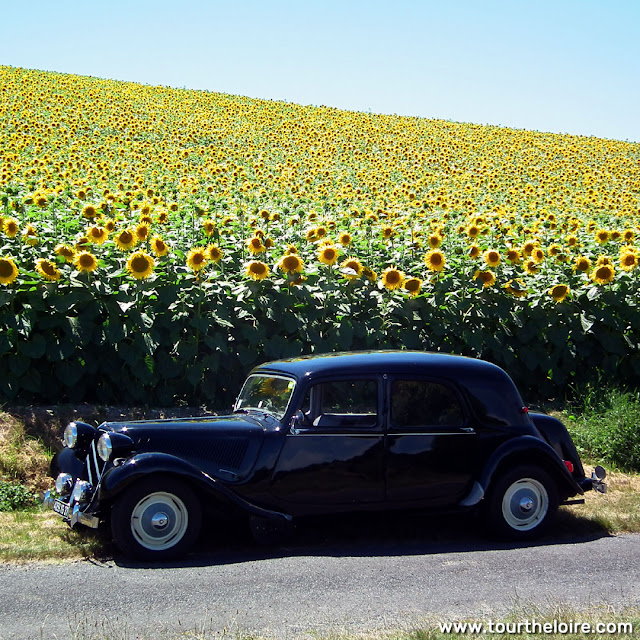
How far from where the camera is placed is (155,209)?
12086mm

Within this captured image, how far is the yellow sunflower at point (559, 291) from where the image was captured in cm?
1030

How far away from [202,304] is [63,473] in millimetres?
3191

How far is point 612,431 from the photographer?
8820 millimetres

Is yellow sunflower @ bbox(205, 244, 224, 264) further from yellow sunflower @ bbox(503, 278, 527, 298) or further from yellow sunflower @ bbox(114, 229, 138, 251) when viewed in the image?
yellow sunflower @ bbox(503, 278, 527, 298)

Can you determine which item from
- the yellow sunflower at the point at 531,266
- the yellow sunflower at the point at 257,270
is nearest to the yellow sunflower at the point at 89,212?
the yellow sunflower at the point at 257,270

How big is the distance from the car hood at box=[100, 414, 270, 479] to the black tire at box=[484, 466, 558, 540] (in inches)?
71.3

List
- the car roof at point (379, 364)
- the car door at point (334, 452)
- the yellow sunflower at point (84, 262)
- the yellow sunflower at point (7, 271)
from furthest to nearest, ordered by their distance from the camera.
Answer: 1. the yellow sunflower at point (84, 262)
2. the yellow sunflower at point (7, 271)
3. the car roof at point (379, 364)
4. the car door at point (334, 452)

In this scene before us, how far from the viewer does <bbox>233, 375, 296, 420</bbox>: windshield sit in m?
6.22

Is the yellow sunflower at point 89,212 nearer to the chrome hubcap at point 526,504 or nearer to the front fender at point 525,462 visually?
the front fender at point 525,462

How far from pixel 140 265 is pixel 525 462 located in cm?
443

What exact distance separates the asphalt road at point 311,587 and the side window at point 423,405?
0.92 metres

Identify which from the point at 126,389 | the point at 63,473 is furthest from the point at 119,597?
the point at 126,389

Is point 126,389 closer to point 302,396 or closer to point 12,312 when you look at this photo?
point 12,312

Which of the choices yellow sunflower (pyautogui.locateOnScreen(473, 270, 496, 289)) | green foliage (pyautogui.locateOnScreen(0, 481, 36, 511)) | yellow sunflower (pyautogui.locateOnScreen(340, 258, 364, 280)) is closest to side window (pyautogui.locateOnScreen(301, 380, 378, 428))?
green foliage (pyautogui.locateOnScreen(0, 481, 36, 511))
